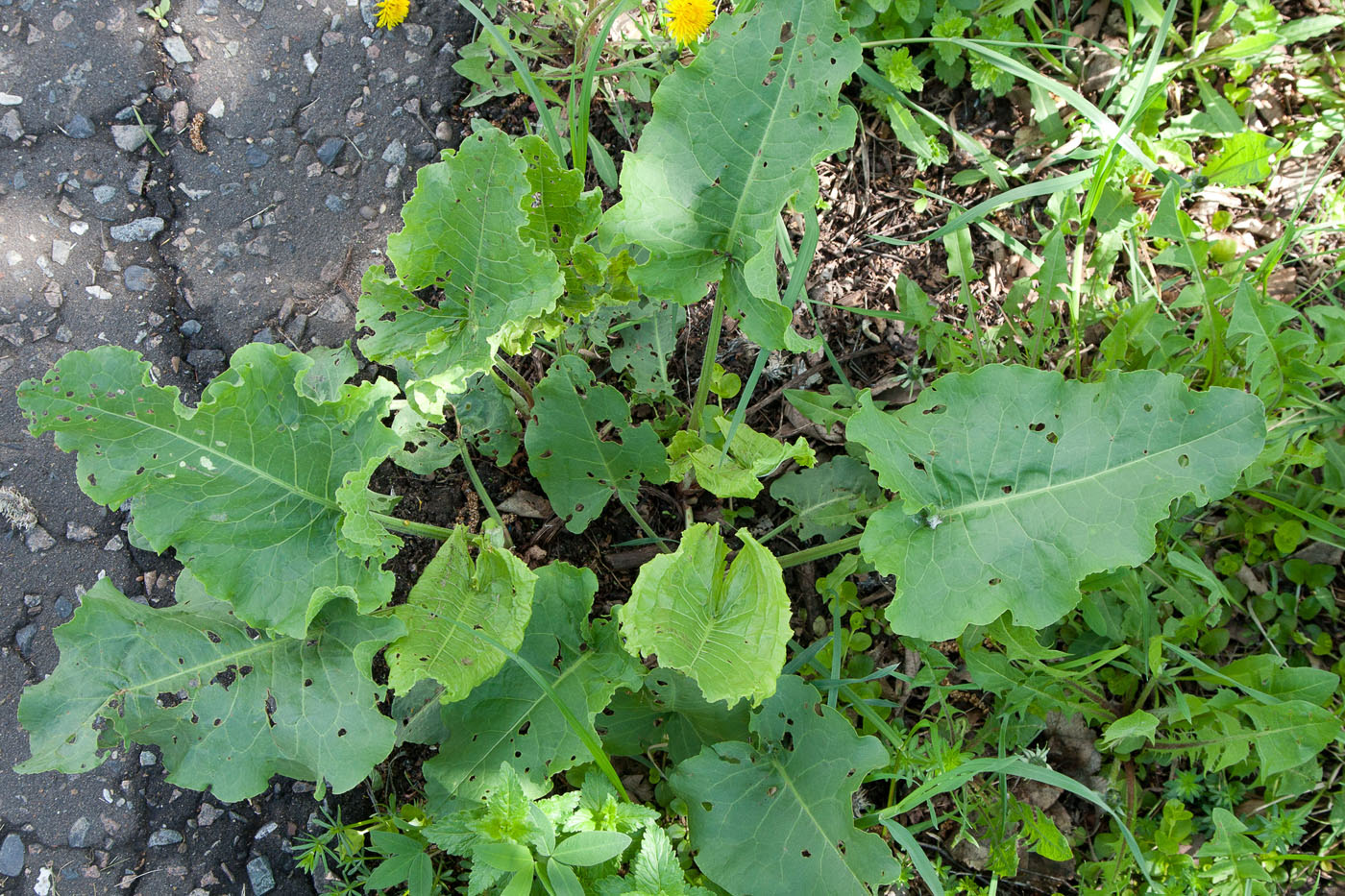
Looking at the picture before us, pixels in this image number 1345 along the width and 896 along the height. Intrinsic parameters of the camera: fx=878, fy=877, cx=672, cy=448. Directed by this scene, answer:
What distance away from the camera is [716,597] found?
240 centimetres

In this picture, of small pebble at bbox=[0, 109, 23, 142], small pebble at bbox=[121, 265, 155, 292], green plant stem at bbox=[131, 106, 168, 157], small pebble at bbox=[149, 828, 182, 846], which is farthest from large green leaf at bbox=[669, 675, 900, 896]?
small pebble at bbox=[0, 109, 23, 142]

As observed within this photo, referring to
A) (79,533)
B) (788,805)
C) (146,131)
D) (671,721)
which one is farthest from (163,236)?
(788,805)

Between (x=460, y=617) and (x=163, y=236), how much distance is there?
1.79 m

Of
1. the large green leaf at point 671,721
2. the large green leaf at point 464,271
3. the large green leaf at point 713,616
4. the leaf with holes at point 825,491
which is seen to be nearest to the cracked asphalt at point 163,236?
the large green leaf at point 464,271

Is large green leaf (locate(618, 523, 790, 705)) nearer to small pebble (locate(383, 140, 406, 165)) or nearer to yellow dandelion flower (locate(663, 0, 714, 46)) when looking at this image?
yellow dandelion flower (locate(663, 0, 714, 46))

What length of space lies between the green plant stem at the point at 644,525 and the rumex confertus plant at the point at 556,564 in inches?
14.6

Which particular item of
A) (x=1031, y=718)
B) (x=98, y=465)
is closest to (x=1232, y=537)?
(x=1031, y=718)

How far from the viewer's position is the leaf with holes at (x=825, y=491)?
9.68 ft

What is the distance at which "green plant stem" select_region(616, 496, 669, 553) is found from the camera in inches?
112

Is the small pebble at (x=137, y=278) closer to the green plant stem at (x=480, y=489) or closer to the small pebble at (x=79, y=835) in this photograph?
the green plant stem at (x=480, y=489)

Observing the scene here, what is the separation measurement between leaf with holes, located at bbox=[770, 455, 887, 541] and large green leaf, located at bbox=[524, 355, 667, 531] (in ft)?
1.57

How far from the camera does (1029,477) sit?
7.78ft

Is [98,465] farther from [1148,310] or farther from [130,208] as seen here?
[1148,310]

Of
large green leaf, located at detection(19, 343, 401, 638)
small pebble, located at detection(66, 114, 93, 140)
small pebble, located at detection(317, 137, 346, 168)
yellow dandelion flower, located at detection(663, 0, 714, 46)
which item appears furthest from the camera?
small pebble, located at detection(317, 137, 346, 168)
